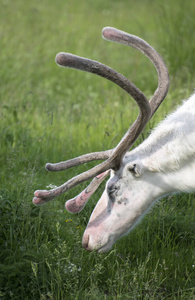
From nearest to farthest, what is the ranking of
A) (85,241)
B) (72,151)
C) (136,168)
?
(136,168), (85,241), (72,151)

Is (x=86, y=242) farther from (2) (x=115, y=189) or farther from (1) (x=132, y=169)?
(1) (x=132, y=169)

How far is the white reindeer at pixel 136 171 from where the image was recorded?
9.85 feet

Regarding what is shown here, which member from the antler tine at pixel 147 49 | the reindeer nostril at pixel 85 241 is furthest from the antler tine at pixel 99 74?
the reindeer nostril at pixel 85 241

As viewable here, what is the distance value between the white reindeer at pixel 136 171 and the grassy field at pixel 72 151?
213 mm

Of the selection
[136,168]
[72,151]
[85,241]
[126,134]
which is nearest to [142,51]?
[126,134]

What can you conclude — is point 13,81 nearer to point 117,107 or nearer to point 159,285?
point 117,107

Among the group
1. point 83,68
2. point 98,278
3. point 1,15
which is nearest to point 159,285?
point 98,278

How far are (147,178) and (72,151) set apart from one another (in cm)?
199

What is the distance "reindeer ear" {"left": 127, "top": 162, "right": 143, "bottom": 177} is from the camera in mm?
3059

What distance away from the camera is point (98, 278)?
3.27m

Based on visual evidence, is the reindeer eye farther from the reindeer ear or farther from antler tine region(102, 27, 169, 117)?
antler tine region(102, 27, 169, 117)

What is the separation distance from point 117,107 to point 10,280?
350cm

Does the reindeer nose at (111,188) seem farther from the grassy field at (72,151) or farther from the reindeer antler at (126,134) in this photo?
the grassy field at (72,151)

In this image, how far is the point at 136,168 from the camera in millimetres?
3055
